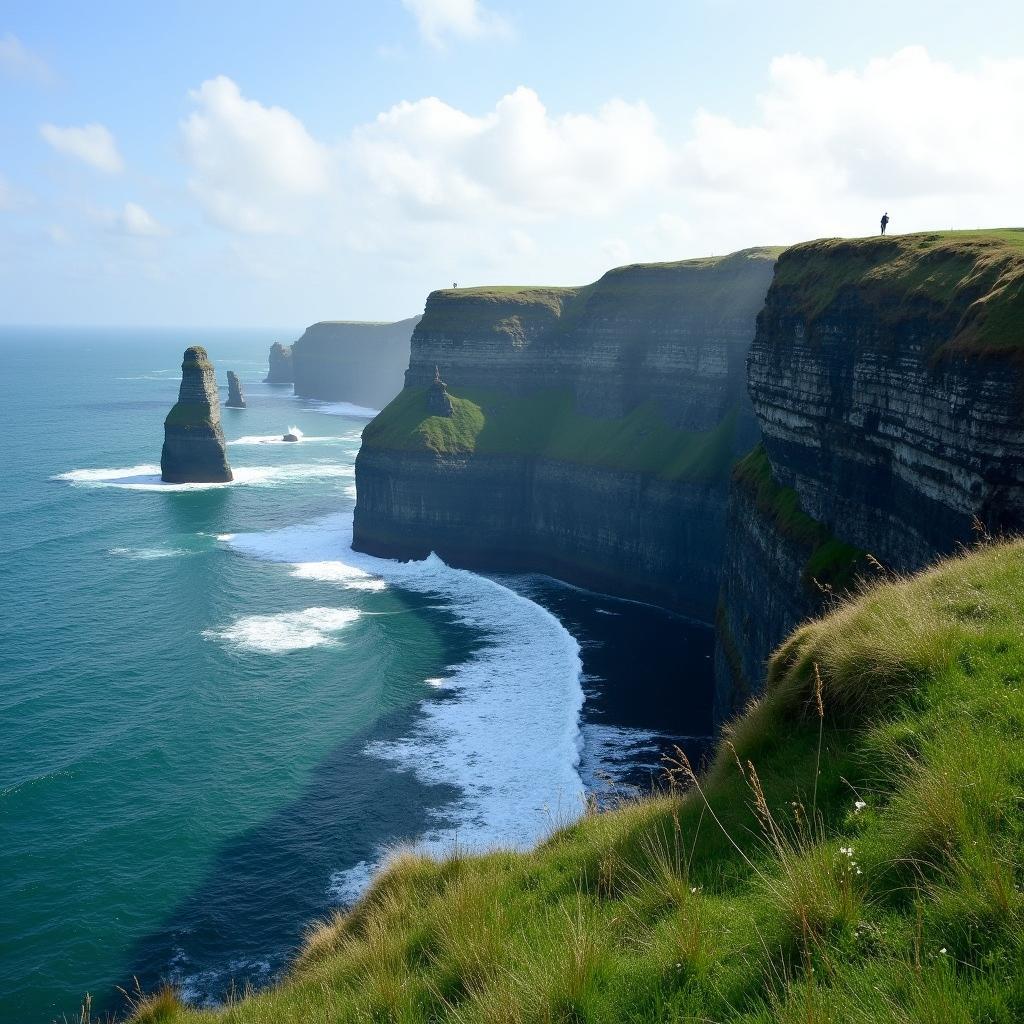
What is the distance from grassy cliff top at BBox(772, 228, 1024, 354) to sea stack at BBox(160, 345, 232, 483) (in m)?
73.7

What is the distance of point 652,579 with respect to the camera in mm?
60906

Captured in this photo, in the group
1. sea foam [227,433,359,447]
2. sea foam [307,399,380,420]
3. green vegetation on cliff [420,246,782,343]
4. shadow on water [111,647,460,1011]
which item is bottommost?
shadow on water [111,647,460,1011]

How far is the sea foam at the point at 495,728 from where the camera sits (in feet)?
104

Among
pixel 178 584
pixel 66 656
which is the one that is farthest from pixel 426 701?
pixel 178 584

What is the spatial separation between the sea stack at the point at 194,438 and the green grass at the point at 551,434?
26471 mm

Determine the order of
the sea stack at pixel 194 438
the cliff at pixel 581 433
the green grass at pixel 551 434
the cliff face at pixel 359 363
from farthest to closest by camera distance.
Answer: the cliff face at pixel 359 363 < the sea stack at pixel 194 438 < the green grass at pixel 551 434 < the cliff at pixel 581 433

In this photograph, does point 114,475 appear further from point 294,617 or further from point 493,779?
point 493,779

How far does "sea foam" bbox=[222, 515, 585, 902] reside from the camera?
3173cm

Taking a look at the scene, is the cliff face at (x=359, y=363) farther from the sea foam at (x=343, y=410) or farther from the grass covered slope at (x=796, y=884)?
the grass covered slope at (x=796, y=884)

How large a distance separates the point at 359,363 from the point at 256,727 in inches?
6256

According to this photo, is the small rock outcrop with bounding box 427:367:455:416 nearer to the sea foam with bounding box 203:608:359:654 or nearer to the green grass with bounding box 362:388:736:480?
the green grass with bounding box 362:388:736:480

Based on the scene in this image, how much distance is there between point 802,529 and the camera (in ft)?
110

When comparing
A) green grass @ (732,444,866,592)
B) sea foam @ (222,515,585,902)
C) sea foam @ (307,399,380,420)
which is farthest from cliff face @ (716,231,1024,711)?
sea foam @ (307,399,380,420)

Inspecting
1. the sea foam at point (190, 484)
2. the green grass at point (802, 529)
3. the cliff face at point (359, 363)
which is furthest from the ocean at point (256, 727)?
the cliff face at point (359, 363)
